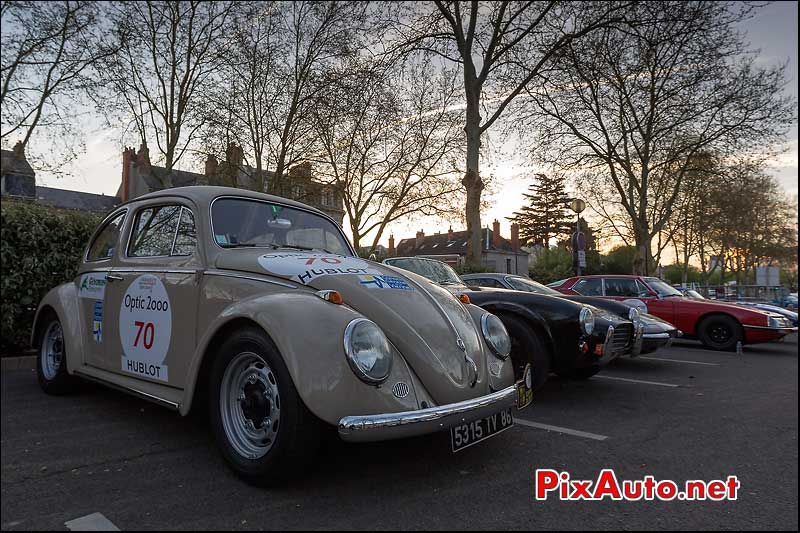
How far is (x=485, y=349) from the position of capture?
3367 mm

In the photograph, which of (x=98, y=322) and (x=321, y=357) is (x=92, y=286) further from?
(x=321, y=357)

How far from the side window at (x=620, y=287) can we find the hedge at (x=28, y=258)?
394 inches

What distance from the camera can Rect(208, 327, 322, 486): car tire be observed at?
2.56 meters

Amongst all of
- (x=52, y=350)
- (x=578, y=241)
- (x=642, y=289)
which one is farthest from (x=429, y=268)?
(x=578, y=241)

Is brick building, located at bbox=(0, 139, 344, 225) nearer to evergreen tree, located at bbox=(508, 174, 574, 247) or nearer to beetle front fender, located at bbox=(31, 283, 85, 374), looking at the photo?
beetle front fender, located at bbox=(31, 283, 85, 374)

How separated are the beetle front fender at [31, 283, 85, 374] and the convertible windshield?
5.70 ft

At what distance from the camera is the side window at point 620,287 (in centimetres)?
1124

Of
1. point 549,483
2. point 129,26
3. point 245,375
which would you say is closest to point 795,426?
point 549,483

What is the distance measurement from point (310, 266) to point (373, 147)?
2565cm

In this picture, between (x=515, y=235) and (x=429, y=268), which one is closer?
(x=429, y=268)

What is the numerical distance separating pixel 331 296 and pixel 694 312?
1029 cm

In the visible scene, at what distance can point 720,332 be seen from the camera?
10578 mm

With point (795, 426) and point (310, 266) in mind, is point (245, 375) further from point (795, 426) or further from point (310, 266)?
point (795, 426)

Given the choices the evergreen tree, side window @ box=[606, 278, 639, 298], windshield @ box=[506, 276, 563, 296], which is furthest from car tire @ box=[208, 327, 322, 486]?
the evergreen tree
